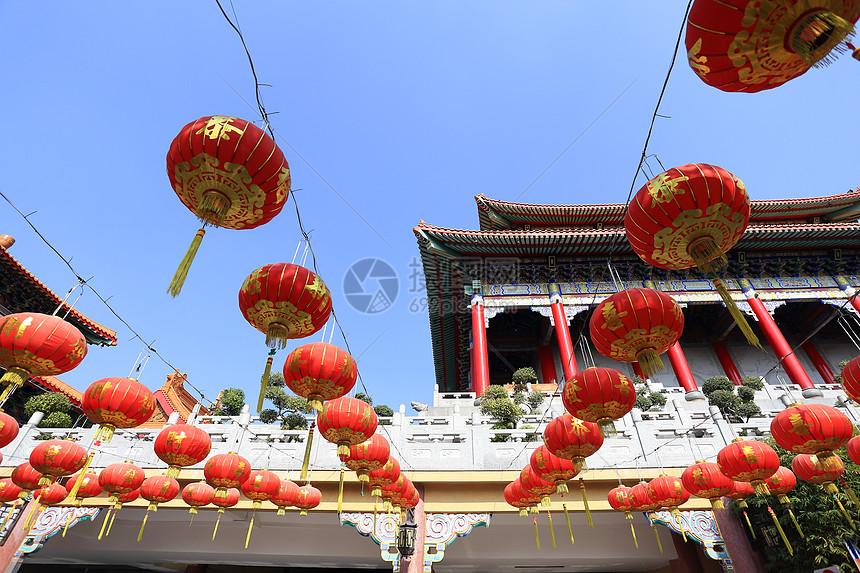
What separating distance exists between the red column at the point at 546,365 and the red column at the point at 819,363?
873 cm

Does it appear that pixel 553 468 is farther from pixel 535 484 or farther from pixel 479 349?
pixel 479 349

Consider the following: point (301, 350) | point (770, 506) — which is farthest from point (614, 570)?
point (301, 350)

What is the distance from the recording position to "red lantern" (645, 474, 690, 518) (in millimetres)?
5664

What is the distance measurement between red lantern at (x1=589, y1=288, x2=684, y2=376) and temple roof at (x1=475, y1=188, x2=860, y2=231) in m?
12.0

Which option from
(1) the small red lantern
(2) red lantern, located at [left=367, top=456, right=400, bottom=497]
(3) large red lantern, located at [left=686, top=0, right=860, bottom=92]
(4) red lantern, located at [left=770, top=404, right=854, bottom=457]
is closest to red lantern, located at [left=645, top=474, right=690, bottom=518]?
(1) the small red lantern

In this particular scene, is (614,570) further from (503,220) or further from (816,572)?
(503,220)

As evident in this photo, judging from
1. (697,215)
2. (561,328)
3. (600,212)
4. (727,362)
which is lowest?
(697,215)

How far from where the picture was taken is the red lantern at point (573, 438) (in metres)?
4.70

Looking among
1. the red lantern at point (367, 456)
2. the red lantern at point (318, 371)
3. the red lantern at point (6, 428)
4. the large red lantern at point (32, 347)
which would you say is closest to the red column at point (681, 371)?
the red lantern at point (367, 456)

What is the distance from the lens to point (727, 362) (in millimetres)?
15102

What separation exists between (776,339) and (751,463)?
33.1 feet

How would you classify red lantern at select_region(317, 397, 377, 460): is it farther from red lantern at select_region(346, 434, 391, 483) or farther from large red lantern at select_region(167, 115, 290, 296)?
large red lantern at select_region(167, 115, 290, 296)

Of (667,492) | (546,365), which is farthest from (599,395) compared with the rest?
(546,365)

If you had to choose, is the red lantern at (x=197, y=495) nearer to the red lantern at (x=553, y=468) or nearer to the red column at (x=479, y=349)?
the red lantern at (x=553, y=468)
